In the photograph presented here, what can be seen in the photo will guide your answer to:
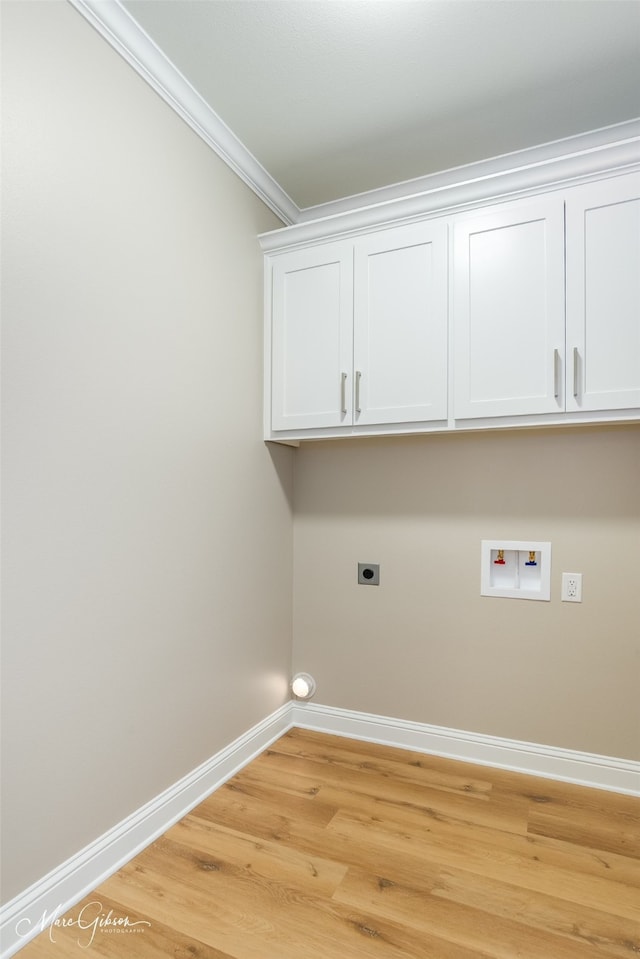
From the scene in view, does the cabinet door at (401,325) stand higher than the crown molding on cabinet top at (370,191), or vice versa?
the crown molding on cabinet top at (370,191)

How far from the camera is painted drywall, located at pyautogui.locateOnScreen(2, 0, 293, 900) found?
1.40 metres

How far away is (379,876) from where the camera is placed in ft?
5.35

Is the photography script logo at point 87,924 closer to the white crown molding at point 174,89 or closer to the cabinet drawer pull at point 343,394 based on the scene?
the cabinet drawer pull at point 343,394

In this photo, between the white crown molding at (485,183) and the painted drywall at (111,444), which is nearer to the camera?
the painted drywall at (111,444)

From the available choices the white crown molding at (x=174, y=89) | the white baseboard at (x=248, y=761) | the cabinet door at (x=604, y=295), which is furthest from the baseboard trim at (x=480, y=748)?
the white crown molding at (x=174, y=89)

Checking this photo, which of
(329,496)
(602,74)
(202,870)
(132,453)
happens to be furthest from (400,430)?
(202,870)

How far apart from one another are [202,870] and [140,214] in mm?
2062

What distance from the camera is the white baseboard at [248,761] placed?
143 centimetres

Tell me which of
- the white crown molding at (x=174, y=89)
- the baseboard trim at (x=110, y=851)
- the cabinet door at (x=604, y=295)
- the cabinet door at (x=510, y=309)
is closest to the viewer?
the baseboard trim at (x=110, y=851)

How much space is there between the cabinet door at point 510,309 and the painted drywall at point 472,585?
338mm

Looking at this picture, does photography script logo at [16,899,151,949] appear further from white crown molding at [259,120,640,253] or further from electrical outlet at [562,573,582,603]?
white crown molding at [259,120,640,253]

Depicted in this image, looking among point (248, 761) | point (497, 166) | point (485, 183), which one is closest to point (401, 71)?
point (485, 183)

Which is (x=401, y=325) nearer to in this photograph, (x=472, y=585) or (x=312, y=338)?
(x=312, y=338)

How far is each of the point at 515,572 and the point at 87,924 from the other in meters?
1.86
